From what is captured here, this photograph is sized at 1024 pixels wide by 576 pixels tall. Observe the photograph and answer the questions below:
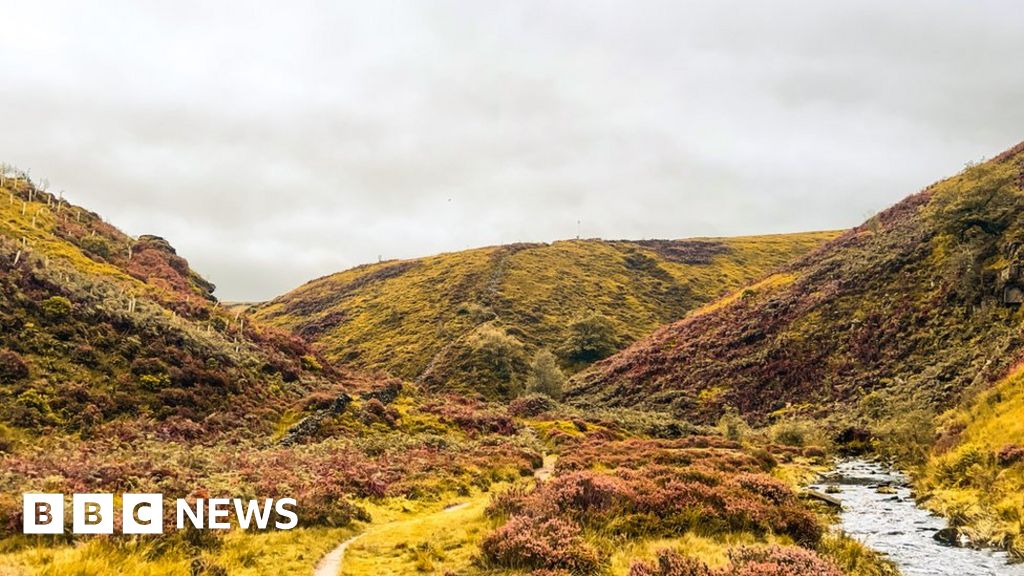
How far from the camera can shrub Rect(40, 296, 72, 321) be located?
36250 millimetres

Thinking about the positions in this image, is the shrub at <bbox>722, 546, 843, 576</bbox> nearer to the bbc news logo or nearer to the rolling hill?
the bbc news logo

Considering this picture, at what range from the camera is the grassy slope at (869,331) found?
47531 millimetres

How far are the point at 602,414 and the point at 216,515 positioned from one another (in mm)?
50070

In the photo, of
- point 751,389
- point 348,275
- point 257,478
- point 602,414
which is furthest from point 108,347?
point 348,275

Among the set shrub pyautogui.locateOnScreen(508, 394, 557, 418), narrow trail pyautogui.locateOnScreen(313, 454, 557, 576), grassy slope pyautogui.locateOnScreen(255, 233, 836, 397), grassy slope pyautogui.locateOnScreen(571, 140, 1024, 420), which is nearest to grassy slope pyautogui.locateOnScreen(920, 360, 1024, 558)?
grassy slope pyautogui.locateOnScreen(571, 140, 1024, 420)

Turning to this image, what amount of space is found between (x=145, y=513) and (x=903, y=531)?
21474 mm

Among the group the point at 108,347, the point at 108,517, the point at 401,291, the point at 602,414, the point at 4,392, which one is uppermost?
the point at 401,291

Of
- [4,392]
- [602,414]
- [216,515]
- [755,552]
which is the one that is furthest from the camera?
[602,414]

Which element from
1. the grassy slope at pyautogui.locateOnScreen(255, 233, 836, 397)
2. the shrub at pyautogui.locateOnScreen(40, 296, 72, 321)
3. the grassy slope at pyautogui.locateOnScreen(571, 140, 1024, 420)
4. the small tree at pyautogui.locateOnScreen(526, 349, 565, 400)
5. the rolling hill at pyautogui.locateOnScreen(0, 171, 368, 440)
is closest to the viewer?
the rolling hill at pyautogui.locateOnScreen(0, 171, 368, 440)

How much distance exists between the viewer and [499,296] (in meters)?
126

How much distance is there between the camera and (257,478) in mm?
20141

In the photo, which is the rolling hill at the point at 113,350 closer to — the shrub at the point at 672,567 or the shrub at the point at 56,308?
the shrub at the point at 56,308

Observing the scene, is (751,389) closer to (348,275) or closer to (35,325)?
(35,325)

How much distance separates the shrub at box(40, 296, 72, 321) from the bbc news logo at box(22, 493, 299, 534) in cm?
2858
